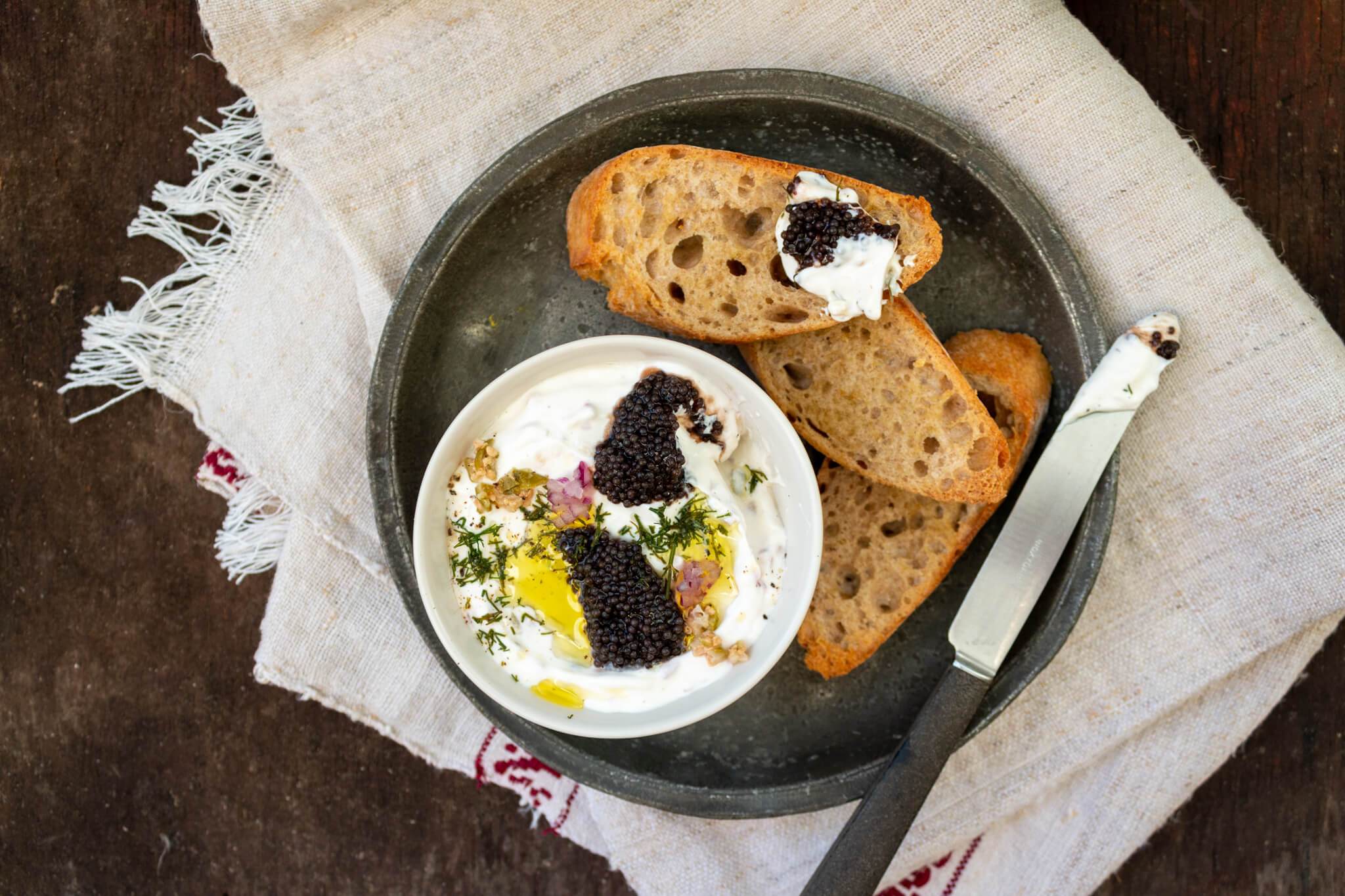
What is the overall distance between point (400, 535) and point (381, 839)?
1183mm

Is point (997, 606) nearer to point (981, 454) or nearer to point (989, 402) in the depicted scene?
point (981, 454)

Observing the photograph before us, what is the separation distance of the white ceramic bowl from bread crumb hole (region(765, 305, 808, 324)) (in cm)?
25

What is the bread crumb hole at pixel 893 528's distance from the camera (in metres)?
2.47

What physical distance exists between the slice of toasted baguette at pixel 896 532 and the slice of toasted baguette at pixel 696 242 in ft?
1.17

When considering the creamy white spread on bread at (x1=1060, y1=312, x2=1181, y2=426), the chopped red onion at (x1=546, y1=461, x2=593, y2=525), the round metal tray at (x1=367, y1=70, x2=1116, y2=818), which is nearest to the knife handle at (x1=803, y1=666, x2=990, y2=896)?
the round metal tray at (x1=367, y1=70, x2=1116, y2=818)

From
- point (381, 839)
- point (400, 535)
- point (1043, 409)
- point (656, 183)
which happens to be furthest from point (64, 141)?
point (1043, 409)

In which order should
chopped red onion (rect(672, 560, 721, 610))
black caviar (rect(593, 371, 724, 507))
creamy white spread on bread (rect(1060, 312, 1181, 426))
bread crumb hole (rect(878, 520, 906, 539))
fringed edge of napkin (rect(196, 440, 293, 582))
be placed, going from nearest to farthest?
black caviar (rect(593, 371, 724, 507)) < chopped red onion (rect(672, 560, 721, 610)) < creamy white spread on bread (rect(1060, 312, 1181, 426)) < bread crumb hole (rect(878, 520, 906, 539)) < fringed edge of napkin (rect(196, 440, 293, 582))

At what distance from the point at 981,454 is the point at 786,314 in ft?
1.84

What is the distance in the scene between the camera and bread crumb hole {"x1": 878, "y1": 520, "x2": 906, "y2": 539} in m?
2.47

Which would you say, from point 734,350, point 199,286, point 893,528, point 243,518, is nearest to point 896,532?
point 893,528

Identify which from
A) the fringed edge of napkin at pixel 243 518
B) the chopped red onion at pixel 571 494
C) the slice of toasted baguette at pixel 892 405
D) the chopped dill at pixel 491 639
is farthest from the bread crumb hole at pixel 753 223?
the fringed edge of napkin at pixel 243 518

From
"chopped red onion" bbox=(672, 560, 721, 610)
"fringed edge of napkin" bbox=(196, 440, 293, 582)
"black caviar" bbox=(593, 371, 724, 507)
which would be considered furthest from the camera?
"fringed edge of napkin" bbox=(196, 440, 293, 582)

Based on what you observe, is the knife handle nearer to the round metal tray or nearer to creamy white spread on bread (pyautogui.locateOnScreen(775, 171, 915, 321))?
the round metal tray

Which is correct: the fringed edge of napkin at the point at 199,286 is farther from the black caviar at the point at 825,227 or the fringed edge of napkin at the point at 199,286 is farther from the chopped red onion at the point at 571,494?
the black caviar at the point at 825,227
